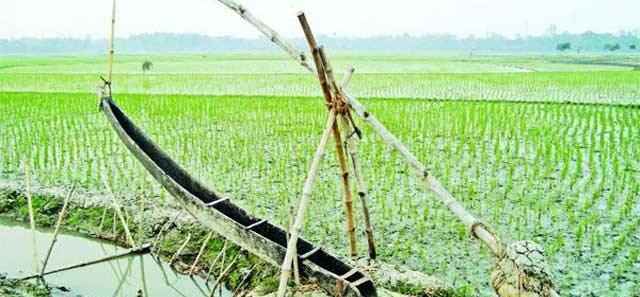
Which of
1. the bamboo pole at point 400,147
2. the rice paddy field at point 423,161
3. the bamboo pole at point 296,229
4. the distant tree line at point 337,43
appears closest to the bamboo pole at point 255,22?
the bamboo pole at point 400,147

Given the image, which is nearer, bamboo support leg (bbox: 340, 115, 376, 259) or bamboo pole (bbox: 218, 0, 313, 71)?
bamboo pole (bbox: 218, 0, 313, 71)

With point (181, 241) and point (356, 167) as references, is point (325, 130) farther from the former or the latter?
point (181, 241)

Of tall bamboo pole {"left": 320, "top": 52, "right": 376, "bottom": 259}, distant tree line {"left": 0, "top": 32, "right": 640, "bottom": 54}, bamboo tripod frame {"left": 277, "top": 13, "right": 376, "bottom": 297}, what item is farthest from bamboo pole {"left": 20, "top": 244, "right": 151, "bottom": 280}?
distant tree line {"left": 0, "top": 32, "right": 640, "bottom": 54}

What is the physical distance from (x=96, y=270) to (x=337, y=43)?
12424 cm

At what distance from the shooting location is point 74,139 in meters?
10.3

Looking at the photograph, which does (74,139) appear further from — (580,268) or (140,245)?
(580,268)

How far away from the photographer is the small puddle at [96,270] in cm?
509

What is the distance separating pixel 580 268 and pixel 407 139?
5.36 metres

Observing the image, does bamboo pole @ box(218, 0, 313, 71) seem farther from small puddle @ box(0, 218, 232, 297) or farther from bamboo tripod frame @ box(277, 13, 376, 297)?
small puddle @ box(0, 218, 232, 297)

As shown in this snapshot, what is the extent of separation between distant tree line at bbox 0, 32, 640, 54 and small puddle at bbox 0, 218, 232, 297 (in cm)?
9173

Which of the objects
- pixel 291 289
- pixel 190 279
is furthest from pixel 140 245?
pixel 291 289

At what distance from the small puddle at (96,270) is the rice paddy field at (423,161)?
0.89 meters

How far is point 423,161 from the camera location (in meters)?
8.56

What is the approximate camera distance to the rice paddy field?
17.4 ft
